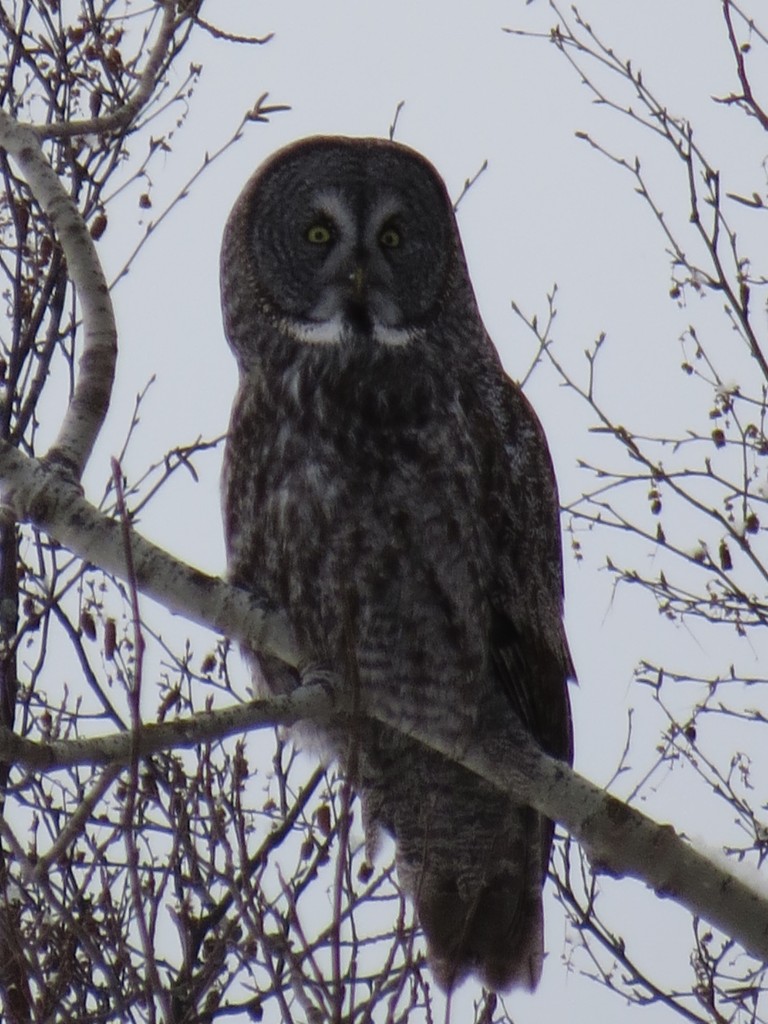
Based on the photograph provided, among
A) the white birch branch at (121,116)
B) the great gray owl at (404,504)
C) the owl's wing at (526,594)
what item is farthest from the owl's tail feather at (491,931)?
the white birch branch at (121,116)

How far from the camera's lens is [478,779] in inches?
157

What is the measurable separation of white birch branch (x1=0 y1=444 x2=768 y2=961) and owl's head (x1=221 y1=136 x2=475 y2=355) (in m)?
1.19

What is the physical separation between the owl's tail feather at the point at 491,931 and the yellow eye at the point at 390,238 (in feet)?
5.61

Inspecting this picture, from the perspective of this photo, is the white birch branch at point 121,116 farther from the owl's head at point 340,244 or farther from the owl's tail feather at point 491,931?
the owl's tail feather at point 491,931

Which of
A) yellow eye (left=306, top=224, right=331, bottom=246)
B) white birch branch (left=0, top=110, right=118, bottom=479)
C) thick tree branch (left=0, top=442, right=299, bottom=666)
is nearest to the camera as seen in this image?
thick tree branch (left=0, top=442, right=299, bottom=666)

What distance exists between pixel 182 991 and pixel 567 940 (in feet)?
5.54

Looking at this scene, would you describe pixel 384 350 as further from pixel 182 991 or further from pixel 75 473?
pixel 182 991

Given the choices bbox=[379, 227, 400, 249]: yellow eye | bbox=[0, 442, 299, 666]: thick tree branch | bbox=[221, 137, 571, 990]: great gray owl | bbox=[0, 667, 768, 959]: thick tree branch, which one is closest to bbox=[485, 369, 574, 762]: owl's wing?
bbox=[221, 137, 571, 990]: great gray owl

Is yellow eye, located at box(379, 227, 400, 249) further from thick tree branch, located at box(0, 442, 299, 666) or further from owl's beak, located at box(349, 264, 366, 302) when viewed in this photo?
thick tree branch, located at box(0, 442, 299, 666)

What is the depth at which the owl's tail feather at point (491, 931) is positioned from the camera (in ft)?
13.0

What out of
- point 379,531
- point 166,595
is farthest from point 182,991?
point 166,595

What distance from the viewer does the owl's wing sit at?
3.73 m

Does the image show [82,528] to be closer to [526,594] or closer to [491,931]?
[526,594]

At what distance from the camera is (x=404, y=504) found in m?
3.58
